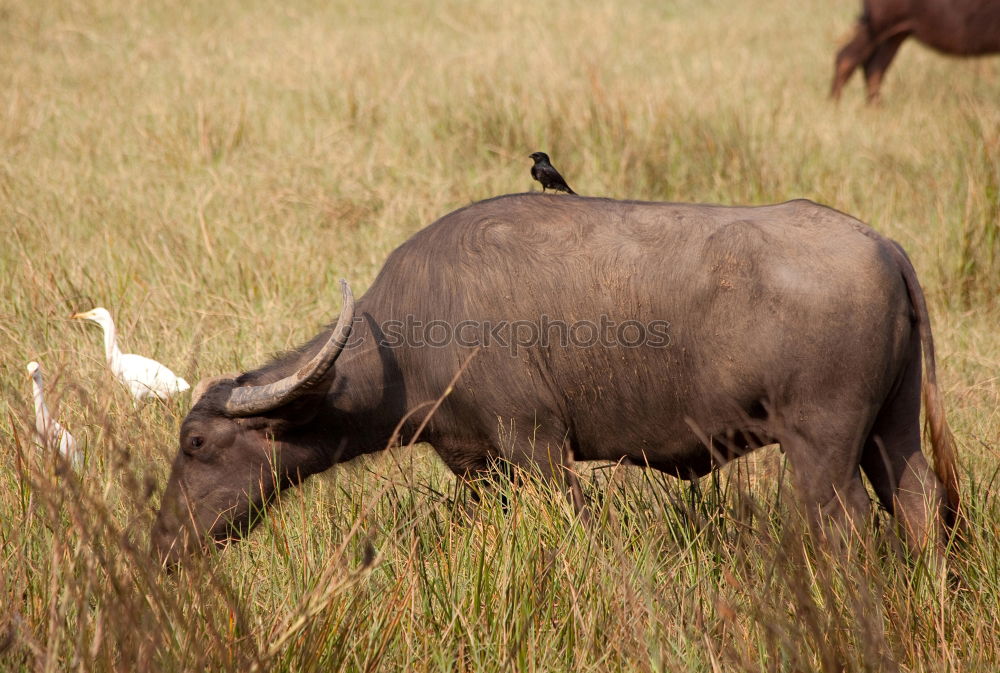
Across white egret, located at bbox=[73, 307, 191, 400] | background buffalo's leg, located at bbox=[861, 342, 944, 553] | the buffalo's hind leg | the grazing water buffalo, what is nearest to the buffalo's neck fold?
white egret, located at bbox=[73, 307, 191, 400]

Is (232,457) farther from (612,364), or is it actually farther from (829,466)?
(829,466)

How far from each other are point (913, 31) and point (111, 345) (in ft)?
28.7

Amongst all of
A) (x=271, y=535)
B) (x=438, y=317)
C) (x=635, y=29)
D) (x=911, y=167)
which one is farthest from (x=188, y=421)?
(x=635, y=29)

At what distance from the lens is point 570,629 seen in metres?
2.52

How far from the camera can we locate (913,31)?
396 inches

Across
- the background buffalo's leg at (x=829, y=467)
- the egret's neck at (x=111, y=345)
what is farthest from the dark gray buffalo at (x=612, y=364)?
the egret's neck at (x=111, y=345)

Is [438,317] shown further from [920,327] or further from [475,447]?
[920,327]

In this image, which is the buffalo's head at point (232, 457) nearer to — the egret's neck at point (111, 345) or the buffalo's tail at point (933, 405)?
the egret's neck at point (111, 345)

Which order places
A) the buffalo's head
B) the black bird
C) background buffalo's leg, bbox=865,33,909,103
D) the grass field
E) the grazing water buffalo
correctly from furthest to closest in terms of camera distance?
background buffalo's leg, bbox=865,33,909,103
the grazing water buffalo
the black bird
the buffalo's head
the grass field

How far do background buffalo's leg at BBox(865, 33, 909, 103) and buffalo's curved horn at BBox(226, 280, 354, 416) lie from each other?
26.7 ft

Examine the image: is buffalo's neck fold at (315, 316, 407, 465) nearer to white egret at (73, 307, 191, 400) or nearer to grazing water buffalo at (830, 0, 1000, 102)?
white egret at (73, 307, 191, 400)

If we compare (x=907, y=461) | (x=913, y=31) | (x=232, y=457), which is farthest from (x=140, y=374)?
(x=913, y=31)

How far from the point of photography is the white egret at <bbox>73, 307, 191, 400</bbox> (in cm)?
413

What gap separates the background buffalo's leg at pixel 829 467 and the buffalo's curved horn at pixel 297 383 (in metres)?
1.37
